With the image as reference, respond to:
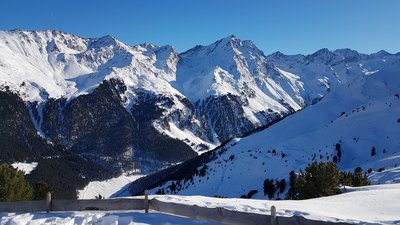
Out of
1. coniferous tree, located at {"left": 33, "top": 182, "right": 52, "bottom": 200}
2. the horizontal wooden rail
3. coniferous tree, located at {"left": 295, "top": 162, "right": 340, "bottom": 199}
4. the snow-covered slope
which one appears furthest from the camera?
the snow-covered slope

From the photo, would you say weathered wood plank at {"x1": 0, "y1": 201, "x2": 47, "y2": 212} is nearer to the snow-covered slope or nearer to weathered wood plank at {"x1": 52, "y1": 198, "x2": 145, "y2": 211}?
weathered wood plank at {"x1": 52, "y1": 198, "x2": 145, "y2": 211}

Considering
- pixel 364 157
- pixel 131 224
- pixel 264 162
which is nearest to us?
pixel 131 224

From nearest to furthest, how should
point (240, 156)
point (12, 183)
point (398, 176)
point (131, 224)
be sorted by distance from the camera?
point (131, 224), point (12, 183), point (398, 176), point (240, 156)

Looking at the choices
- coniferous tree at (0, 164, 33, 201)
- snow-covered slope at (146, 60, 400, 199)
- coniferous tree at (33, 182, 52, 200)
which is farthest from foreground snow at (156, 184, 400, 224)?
snow-covered slope at (146, 60, 400, 199)

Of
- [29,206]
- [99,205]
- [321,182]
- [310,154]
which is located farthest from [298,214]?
[310,154]

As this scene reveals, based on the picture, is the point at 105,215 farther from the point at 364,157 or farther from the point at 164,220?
the point at 364,157

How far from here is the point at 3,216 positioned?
81.9 feet

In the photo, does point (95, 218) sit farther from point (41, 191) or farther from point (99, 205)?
point (41, 191)

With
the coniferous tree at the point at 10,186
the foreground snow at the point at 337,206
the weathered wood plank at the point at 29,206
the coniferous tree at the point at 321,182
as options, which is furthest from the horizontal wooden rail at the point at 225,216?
the coniferous tree at the point at 10,186

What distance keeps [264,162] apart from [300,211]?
5851 inches

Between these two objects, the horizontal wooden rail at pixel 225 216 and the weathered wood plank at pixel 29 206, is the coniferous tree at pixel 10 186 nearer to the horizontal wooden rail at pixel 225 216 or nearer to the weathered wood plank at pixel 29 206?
the weathered wood plank at pixel 29 206

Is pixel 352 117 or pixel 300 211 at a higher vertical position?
pixel 352 117

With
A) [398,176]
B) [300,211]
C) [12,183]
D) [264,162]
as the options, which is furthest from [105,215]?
[264,162]

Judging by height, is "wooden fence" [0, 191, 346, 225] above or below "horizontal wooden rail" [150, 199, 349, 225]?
above
